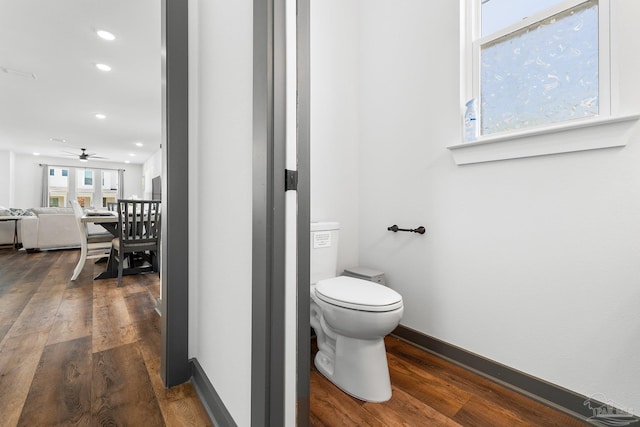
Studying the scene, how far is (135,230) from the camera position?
2.84 metres

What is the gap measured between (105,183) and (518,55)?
11.4 metres

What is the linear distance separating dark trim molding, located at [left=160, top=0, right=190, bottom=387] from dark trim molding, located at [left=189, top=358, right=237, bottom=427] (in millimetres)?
61

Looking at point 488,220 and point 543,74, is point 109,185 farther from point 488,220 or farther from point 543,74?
point 543,74

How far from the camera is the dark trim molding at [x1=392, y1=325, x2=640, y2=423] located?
1077 millimetres

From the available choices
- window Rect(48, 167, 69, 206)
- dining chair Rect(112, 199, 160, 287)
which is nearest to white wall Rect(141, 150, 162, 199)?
Result: window Rect(48, 167, 69, 206)

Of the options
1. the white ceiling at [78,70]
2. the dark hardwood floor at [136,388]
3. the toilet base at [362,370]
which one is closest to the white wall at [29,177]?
the white ceiling at [78,70]

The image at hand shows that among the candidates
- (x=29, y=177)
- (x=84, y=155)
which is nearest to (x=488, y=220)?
(x=84, y=155)

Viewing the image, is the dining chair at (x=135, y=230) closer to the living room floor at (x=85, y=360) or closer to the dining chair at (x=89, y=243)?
Result: the dining chair at (x=89, y=243)

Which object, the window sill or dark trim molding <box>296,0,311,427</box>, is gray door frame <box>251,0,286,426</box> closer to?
dark trim molding <box>296,0,311,427</box>

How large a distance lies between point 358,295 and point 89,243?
3350 millimetres

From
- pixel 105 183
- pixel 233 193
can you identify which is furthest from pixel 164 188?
pixel 105 183

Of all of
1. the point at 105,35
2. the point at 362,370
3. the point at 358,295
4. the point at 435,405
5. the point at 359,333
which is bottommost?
the point at 435,405

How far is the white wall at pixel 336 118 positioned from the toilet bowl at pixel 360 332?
2.09 feet

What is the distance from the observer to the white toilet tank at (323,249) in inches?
61.6
